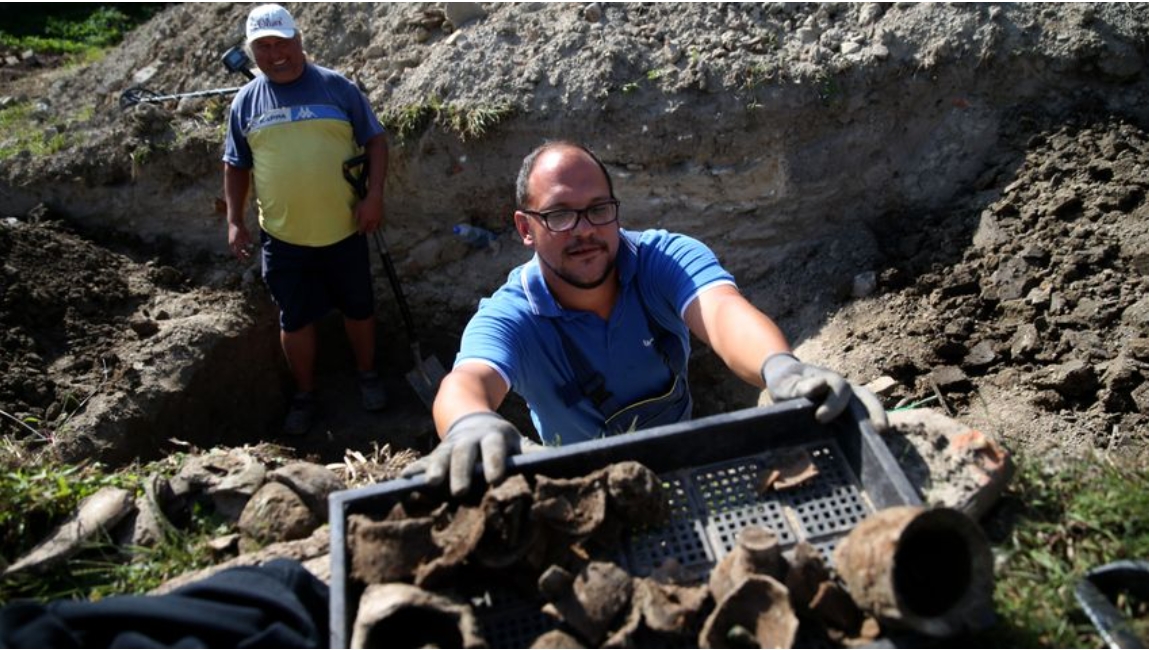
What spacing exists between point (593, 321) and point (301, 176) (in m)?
2.28

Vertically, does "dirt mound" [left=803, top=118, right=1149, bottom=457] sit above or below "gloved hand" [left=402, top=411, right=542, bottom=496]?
above

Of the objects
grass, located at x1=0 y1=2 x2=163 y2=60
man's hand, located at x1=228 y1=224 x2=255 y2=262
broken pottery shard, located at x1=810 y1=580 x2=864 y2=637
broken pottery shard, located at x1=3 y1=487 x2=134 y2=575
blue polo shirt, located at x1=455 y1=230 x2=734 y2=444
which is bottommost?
broken pottery shard, located at x1=810 y1=580 x2=864 y2=637

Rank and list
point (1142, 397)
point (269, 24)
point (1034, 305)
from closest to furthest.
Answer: point (1142, 397) → point (1034, 305) → point (269, 24)

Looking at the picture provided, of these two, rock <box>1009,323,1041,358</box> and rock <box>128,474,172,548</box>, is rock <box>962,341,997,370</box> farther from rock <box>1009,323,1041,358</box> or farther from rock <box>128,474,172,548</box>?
rock <box>128,474,172,548</box>

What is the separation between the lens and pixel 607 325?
332 centimetres

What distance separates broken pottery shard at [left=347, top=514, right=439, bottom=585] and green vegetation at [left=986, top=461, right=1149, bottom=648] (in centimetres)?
131

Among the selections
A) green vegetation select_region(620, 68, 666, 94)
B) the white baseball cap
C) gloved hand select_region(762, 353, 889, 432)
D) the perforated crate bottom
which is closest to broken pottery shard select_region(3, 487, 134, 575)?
the perforated crate bottom

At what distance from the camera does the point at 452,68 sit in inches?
224

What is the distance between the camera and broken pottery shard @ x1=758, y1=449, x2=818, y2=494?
223 centimetres

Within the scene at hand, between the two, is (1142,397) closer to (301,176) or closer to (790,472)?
(790,472)

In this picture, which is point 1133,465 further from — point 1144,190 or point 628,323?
point 1144,190

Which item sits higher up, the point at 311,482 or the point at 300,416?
the point at 300,416

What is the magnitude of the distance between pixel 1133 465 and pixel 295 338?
14.2 feet

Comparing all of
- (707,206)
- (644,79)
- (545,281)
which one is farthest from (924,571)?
(644,79)
